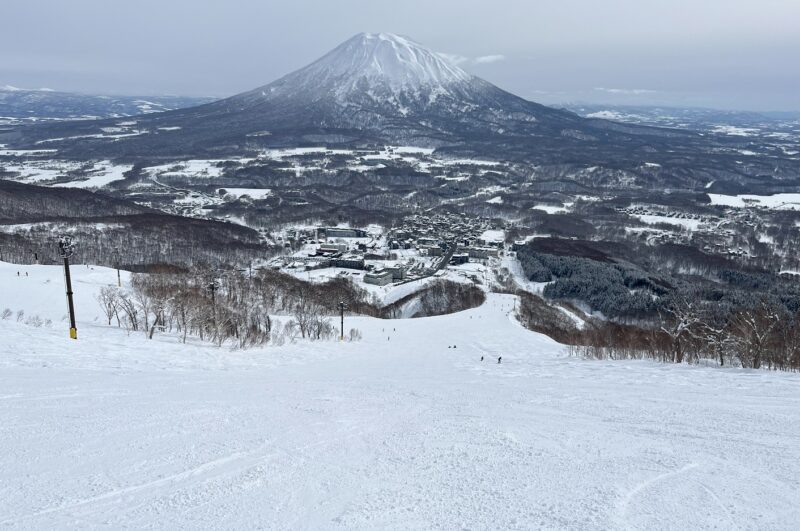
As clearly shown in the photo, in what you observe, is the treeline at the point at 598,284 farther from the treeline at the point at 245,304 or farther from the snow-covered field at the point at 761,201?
the snow-covered field at the point at 761,201

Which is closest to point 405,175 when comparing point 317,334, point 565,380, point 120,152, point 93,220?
point 93,220

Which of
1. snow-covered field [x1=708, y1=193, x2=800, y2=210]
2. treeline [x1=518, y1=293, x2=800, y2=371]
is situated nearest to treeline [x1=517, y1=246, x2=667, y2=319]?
treeline [x1=518, y1=293, x2=800, y2=371]

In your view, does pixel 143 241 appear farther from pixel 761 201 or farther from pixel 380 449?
pixel 761 201

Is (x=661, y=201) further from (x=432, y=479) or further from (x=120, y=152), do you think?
(x=120, y=152)

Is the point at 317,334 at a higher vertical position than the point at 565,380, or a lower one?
lower

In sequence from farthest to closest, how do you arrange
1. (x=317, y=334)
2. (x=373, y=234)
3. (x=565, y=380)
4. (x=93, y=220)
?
1. (x=373, y=234)
2. (x=93, y=220)
3. (x=317, y=334)
4. (x=565, y=380)

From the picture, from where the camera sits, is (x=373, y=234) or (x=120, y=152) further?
(x=120, y=152)

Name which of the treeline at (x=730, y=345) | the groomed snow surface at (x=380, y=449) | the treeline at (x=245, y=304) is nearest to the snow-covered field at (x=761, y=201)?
the treeline at (x=245, y=304)

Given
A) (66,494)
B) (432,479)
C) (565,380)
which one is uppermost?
A: (66,494)
